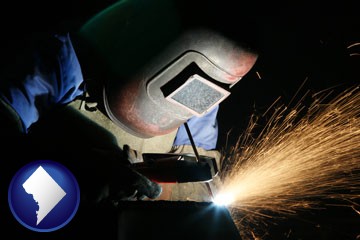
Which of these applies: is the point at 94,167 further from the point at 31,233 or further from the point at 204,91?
the point at 204,91

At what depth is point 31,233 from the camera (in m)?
1.43

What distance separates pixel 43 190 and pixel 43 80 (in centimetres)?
86

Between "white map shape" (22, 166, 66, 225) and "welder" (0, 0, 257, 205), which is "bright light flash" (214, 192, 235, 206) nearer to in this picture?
"welder" (0, 0, 257, 205)

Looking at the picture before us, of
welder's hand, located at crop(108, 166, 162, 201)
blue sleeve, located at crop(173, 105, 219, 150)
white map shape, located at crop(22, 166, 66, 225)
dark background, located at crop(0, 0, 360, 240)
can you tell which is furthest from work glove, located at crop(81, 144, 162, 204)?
dark background, located at crop(0, 0, 360, 240)

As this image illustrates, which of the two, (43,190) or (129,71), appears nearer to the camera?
(43,190)

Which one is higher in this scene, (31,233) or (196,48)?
(196,48)

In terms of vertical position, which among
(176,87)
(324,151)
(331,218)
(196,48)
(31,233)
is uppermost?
(196,48)

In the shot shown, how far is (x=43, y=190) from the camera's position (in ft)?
4.83

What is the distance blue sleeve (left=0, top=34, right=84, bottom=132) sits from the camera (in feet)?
6.07

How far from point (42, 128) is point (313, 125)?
393 cm

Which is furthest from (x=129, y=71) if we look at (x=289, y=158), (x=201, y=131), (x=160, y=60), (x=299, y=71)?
(x=299, y=71)

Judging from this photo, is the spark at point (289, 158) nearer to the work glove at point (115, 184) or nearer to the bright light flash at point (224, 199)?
the bright light flash at point (224, 199)

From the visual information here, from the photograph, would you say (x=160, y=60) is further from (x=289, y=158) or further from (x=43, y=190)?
(x=289, y=158)

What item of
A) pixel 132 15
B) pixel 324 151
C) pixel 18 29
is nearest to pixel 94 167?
pixel 132 15
